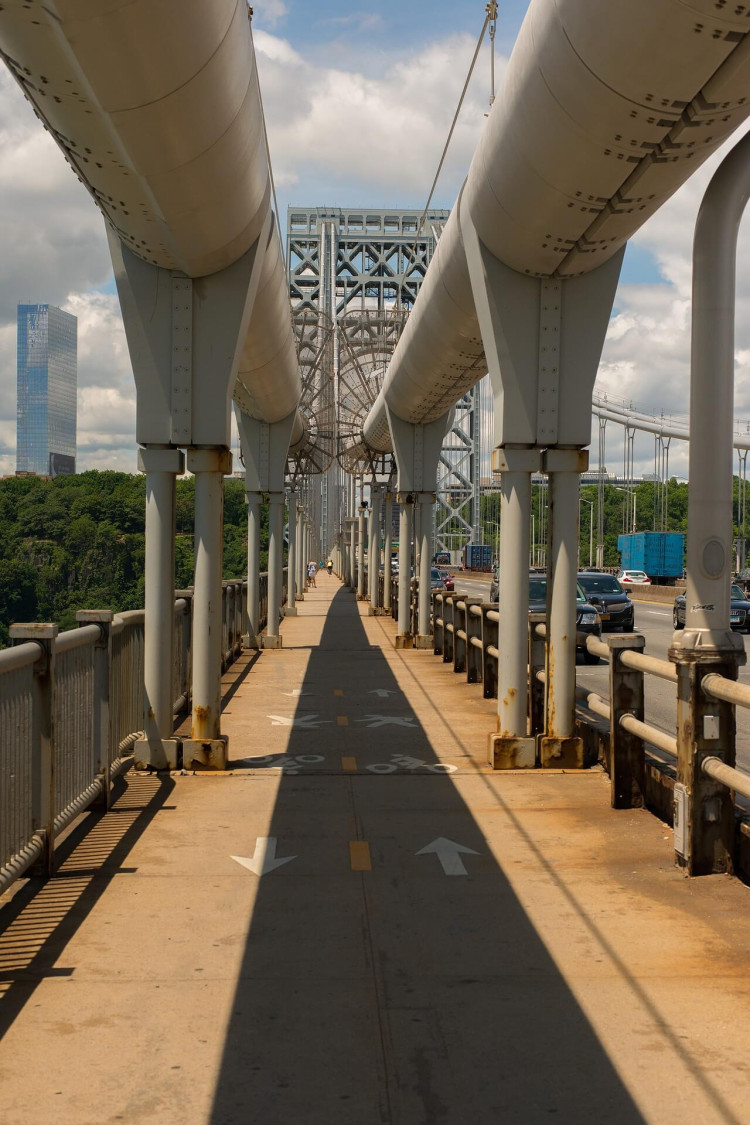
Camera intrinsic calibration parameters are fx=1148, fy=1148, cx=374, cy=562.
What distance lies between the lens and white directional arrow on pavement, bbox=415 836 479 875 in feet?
22.5

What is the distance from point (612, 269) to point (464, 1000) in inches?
267

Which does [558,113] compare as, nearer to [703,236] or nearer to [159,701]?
[703,236]

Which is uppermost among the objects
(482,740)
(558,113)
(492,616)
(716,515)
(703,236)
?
(558,113)

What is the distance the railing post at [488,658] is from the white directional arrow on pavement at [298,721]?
8.25 feet

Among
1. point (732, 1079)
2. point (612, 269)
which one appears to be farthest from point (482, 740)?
point (732, 1079)

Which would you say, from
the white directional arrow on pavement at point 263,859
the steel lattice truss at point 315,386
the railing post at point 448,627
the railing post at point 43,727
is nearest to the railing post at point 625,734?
the white directional arrow on pavement at point 263,859

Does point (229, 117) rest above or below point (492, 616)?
above

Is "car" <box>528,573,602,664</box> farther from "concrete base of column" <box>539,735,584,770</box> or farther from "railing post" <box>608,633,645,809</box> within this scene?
"railing post" <box>608,633,645,809</box>

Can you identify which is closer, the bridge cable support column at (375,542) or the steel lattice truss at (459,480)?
the bridge cable support column at (375,542)

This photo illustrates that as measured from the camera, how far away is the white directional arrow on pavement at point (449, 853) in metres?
6.86

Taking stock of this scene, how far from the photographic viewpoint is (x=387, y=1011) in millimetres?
4730

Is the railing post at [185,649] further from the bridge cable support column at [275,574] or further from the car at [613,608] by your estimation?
the car at [613,608]

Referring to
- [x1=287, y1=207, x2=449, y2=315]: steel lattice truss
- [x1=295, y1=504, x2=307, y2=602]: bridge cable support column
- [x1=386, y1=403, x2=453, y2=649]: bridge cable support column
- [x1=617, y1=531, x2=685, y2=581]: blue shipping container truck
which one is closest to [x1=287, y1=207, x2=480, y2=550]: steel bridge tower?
[x1=287, y1=207, x2=449, y2=315]: steel lattice truss

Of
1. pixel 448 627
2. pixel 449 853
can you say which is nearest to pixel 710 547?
pixel 449 853
